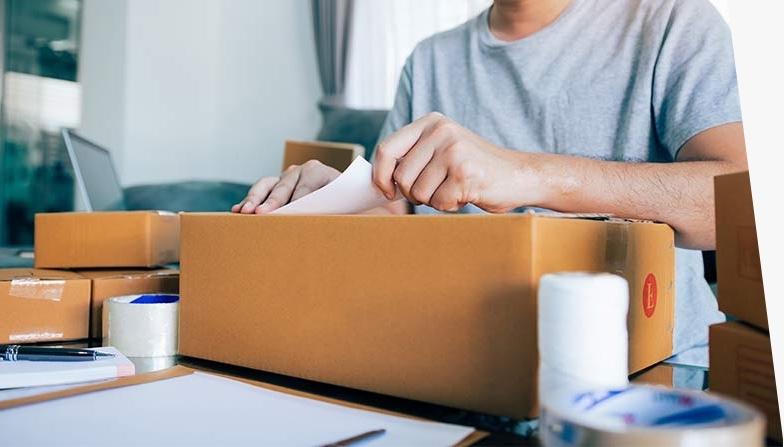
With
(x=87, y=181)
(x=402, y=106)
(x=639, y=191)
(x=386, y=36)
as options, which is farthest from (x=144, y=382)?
(x=386, y=36)

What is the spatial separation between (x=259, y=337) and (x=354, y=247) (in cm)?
13

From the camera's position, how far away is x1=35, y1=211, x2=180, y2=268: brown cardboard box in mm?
819

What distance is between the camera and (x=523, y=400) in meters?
0.39

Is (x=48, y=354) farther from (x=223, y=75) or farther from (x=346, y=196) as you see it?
(x=223, y=75)

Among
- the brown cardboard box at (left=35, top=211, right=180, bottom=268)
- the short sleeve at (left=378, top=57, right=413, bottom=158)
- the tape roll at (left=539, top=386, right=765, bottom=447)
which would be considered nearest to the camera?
the tape roll at (left=539, top=386, right=765, bottom=447)

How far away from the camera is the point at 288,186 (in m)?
0.73

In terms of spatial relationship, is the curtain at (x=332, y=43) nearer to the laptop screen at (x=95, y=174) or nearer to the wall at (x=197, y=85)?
the wall at (x=197, y=85)

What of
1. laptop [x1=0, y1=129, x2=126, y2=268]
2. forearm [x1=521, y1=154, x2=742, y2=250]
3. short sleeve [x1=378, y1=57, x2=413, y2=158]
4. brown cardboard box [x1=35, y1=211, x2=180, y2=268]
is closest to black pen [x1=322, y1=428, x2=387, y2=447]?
forearm [x1=521, y1=154, x2=742, y2=250]

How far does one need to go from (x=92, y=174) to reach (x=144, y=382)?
125 centimetres

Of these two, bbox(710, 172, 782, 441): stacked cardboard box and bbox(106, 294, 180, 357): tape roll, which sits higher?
bbox(710, 172, 782, 441): stacked cardboard box

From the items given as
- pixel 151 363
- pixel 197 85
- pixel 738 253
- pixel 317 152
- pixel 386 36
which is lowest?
pixel 151 363

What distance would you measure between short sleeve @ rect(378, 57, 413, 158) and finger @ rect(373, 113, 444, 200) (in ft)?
2.32

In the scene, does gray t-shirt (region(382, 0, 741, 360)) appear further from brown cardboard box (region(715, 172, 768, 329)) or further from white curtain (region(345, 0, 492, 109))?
white curtain (region(345, 0, 492, 109))

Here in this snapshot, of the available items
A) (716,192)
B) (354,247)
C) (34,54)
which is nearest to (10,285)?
(354,247)
